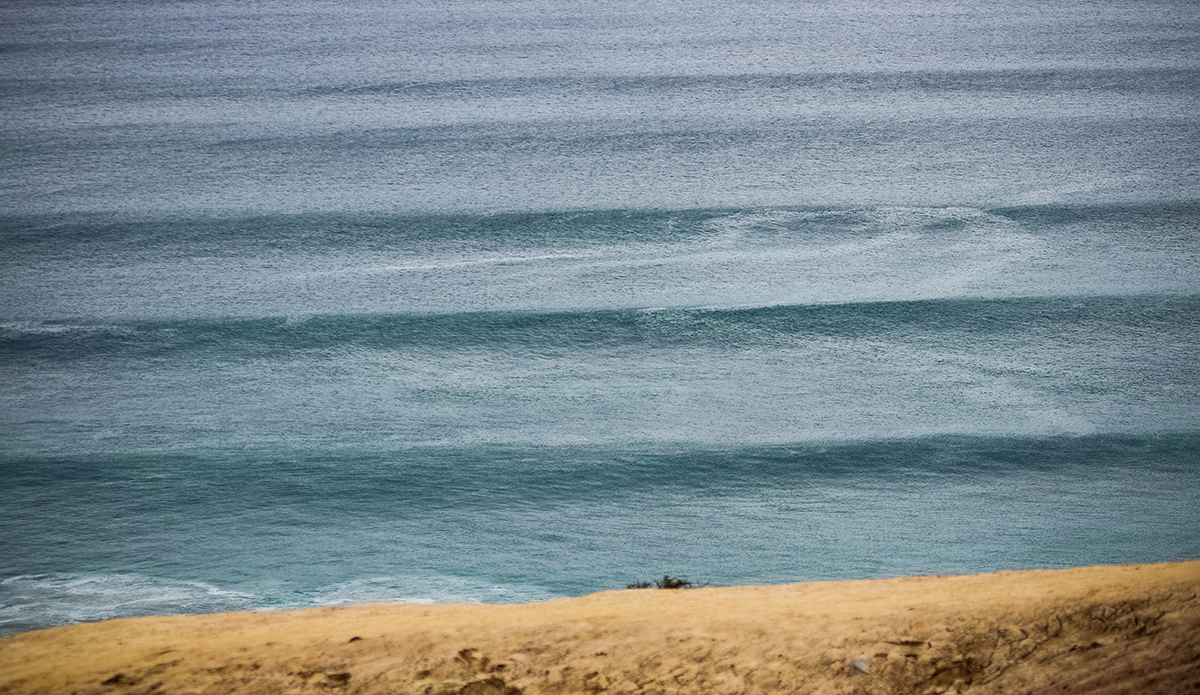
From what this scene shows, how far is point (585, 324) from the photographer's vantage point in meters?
11.5

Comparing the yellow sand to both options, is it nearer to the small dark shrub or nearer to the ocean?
the small dark shrub

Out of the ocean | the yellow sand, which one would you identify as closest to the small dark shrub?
the ocean

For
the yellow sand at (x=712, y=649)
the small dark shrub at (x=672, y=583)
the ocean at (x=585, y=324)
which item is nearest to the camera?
the yellow sand at (x=712, y=649)

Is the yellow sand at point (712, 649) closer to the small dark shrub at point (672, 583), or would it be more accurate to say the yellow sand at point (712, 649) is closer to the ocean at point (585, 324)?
the small dark shrub at point (672, 583)

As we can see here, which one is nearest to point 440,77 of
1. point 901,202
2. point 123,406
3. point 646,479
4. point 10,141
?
point 10,141

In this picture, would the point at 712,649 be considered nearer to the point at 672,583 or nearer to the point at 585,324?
the point at 672,583

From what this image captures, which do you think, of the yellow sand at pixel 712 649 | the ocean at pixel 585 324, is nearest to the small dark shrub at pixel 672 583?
the ocean at pixel 585 324

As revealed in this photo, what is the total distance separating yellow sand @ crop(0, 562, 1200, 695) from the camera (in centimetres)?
540

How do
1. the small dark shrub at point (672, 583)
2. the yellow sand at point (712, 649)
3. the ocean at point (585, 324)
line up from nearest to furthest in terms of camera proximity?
1. the yellow sand at point (712, 649)
2. the small dark shrub at point (672, 583)
3. the ocean at point (585, 324)

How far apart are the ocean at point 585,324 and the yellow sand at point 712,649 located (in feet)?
6.38

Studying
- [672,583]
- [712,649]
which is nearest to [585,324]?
[672,583]

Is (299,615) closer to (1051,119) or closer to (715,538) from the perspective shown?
(715,538)

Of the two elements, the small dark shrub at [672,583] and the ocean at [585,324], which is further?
the ocean at [585,324]

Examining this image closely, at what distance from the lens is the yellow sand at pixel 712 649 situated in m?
5.40
